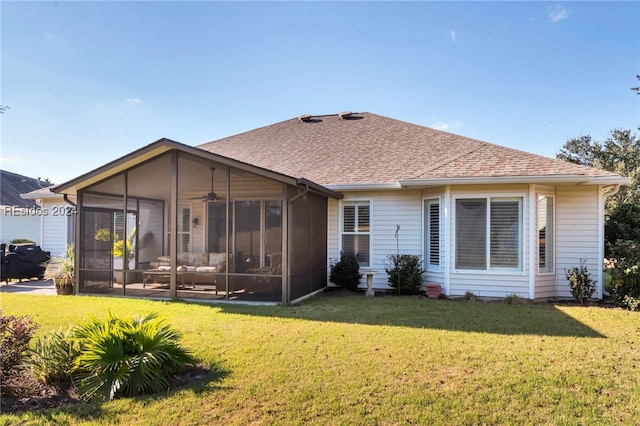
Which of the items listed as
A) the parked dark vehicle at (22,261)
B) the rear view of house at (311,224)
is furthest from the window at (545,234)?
the parked dark vehicle at (22,261)

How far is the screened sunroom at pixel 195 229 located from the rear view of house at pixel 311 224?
27 mm

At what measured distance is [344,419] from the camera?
3396 mm

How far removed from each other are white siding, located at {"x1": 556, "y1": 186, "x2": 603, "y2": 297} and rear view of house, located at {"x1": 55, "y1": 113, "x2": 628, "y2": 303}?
25mm

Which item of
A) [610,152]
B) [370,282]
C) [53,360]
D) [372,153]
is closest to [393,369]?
[53,360]

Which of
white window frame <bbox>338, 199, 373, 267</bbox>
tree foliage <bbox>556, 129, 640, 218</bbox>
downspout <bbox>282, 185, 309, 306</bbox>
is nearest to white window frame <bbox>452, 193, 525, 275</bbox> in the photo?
white window frame <bbox>338, 199, 373, 267</bbox>

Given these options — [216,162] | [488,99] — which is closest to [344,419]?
[216,162]

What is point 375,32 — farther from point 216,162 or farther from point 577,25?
point 216,162

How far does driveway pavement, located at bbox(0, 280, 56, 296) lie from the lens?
10766 millimetres

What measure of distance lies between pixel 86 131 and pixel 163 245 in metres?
7.72

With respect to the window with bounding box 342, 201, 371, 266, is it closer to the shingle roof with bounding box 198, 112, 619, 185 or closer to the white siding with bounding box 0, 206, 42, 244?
the shingle roof with bounding box 198, 112, 619, 185

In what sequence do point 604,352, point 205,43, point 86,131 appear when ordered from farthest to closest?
point 86,131 → point 205,43 → point 604,352

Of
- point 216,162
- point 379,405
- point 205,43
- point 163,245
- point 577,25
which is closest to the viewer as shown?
point 379,405

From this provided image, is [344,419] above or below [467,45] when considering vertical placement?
below

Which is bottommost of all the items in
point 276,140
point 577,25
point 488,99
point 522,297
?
point 522,297
